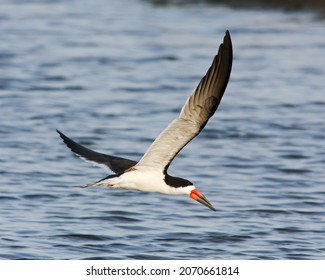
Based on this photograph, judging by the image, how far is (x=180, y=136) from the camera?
844 centimetres

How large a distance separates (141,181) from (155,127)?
18.5ft

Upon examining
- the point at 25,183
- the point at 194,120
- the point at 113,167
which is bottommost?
Result: the point at 25,183

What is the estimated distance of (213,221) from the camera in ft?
33.9

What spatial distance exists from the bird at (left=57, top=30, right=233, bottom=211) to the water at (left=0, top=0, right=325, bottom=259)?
737 millimetres

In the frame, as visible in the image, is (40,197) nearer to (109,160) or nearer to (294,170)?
(109,160)

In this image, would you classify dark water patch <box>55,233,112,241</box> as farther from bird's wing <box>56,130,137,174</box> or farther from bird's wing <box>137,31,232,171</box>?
bird's wing <box>137,31,232,171</box>

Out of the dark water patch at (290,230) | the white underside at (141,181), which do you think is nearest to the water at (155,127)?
the dark water patch at (290,230)

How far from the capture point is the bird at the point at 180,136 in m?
8.30

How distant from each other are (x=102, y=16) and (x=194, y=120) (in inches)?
571

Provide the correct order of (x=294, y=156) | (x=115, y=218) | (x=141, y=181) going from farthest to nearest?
(x=294, y=156) → (x=115, y=218) → (x=141, y=181)

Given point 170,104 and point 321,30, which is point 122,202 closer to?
point 170,104

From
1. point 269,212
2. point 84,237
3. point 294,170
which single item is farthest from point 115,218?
point 294,170

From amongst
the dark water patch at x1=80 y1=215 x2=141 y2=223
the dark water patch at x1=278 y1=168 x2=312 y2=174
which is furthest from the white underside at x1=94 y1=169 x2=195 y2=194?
the dark water patch at x1=278 y1=168 x2=312 y2=174

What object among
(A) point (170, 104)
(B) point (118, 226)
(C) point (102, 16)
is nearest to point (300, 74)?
(A) point (170, 104)
